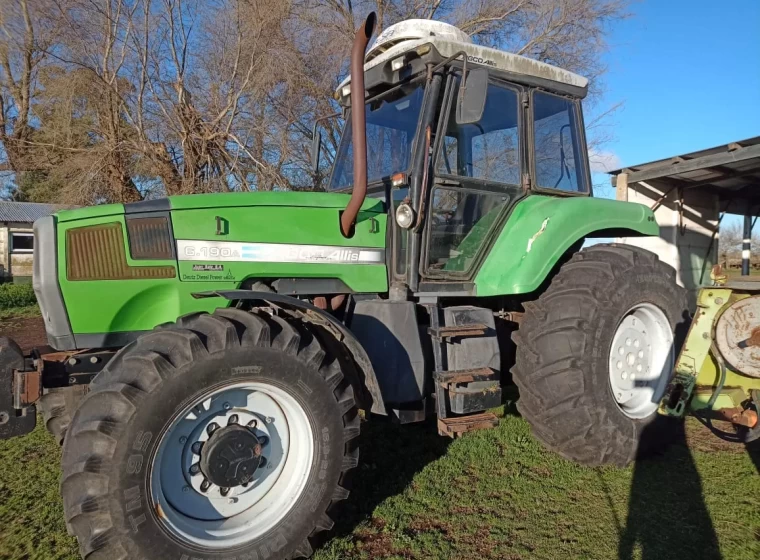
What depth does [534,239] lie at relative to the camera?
357cm

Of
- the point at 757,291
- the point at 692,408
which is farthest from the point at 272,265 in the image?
the point at 757,291

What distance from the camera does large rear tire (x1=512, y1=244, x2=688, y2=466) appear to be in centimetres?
336

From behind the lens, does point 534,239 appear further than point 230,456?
Yes

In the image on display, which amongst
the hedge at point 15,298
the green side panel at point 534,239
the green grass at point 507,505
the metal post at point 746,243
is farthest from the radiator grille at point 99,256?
the hedge at point 15,298

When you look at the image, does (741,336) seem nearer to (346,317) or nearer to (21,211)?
(346,317)

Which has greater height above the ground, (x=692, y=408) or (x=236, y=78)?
(x=236, y=78)

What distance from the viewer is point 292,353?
2580 millimetres

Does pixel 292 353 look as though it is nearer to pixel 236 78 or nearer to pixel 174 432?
pixel 174 432

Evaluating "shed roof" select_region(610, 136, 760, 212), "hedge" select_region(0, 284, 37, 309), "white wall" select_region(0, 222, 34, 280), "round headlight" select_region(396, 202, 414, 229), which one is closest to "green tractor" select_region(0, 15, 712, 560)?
"round headlight" select_region(396, 202, 414, 229)

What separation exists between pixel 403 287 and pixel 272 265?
0.84 m

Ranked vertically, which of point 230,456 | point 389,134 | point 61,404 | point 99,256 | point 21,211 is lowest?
point 230,456

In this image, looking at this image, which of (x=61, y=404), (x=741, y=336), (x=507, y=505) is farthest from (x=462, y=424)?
(x=61, y=404)

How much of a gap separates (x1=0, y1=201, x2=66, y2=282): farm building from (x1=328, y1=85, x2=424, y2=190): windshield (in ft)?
74.4

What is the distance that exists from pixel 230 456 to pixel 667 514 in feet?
7.84
